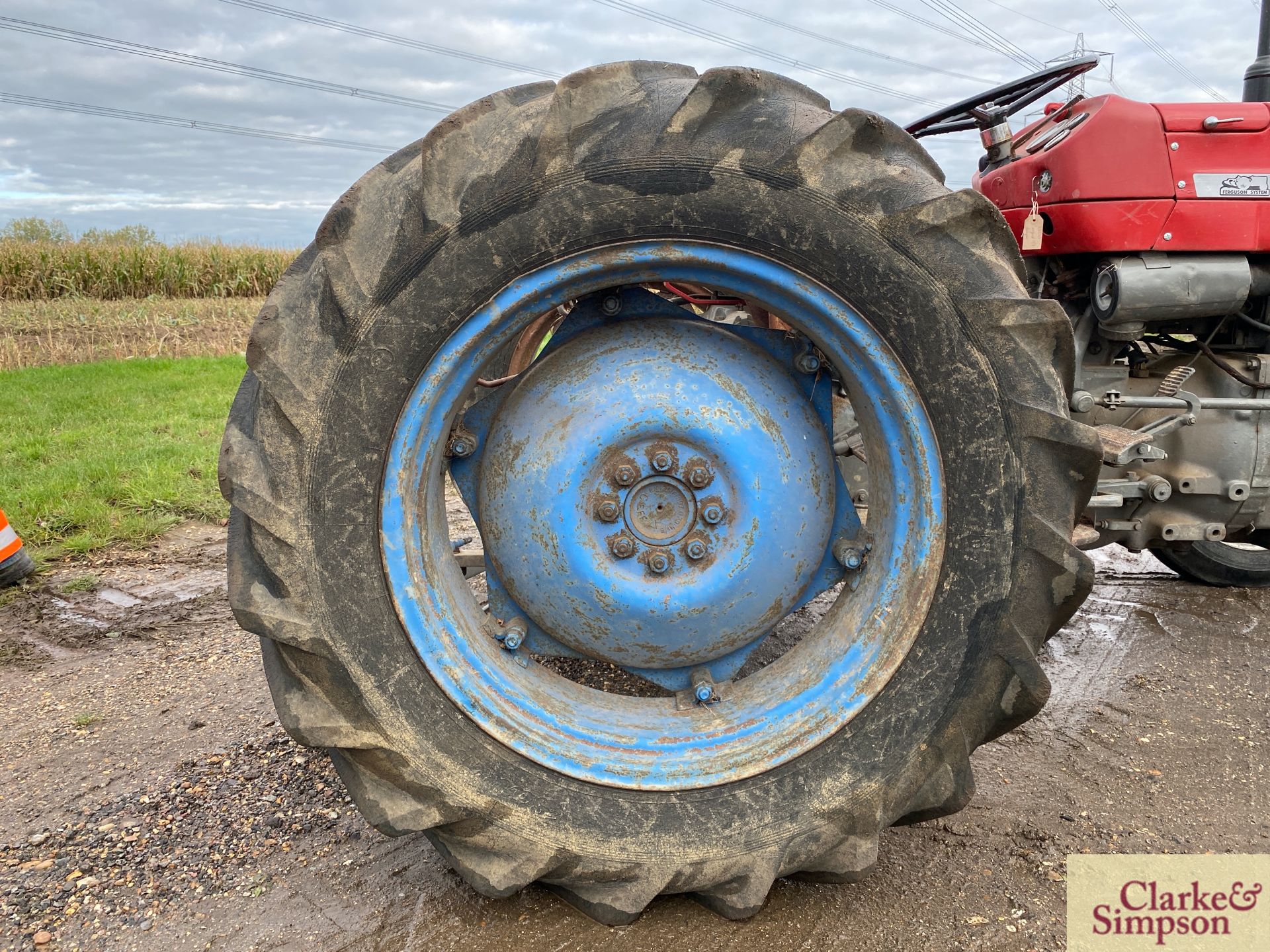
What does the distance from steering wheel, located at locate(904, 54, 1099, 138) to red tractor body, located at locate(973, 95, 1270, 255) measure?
139 mm

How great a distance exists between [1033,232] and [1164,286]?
40 centimetres

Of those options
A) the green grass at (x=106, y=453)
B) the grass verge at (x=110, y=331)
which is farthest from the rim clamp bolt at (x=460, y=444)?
the grass verge at (x=110, y=331)

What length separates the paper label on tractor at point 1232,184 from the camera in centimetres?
257

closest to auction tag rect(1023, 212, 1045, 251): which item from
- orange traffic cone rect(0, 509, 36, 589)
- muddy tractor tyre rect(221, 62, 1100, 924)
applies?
muddy tractor tyre rect(221, 62, 1100, 924)

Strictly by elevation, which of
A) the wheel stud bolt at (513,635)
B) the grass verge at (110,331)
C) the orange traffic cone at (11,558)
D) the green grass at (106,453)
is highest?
the wheel stud bolt at (513,635)

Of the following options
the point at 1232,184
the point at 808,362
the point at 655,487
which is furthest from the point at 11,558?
the point at 1232,184

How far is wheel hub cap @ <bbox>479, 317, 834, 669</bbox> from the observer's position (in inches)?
69.7

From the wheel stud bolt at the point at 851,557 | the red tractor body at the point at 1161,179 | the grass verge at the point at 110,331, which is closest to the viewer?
the wheel stud bolt at the point at 851,557

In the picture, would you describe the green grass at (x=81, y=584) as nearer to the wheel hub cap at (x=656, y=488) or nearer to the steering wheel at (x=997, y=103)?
the wheel hub cap at (x=656, y=488)

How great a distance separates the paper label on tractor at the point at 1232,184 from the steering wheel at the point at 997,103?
0.47m

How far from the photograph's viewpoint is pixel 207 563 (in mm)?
4090

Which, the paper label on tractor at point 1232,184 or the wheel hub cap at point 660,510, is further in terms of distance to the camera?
the paper label on tractor at point 1232,184

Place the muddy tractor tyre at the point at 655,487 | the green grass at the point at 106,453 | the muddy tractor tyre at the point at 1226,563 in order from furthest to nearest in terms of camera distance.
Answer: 1. the green grass at the point at 106,453
2. the muddy tractor tyre at the point at 1226,563
3. the muddy tractor tyre at the point at 655,487

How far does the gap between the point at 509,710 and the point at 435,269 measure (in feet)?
2.71
